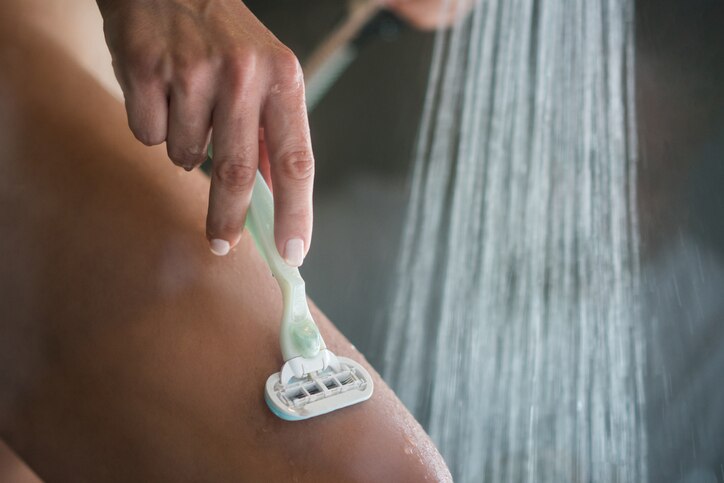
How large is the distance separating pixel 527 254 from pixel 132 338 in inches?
35.4

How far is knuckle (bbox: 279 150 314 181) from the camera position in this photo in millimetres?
508

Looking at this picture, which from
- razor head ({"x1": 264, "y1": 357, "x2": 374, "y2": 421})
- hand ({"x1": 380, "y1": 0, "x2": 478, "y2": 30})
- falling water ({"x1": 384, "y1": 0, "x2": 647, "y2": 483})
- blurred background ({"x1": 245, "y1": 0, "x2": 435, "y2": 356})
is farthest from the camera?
hand ({"x1": 380, "y1": 0, "x2": 478, "y2": 30})

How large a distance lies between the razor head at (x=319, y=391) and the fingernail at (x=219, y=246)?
100 millimetres

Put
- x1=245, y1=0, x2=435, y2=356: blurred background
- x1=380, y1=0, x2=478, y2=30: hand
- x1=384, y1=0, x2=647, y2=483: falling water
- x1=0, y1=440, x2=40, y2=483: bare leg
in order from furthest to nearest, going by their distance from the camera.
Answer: x1=380, y1=0, x2=478, y2=30: hand → x1=245, y1=0, x2=435, y2=356: blurred background → x1=384, y1=0, x2=647, y2=483: falling water → x1=0, y1=440, x2=40, y2=483: bare leg

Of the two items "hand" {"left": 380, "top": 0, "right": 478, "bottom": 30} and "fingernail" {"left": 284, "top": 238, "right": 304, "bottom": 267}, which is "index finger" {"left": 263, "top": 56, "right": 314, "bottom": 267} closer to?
"fingernail" {"left": 284, "top": 238, "right": 304, "bottom": 267}

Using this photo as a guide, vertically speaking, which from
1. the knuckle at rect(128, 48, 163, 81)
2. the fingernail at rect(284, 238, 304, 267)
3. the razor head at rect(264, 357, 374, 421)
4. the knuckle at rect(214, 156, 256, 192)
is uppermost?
the knuckle at rect(128, 48, 163, 81)

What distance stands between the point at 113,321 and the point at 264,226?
121mm

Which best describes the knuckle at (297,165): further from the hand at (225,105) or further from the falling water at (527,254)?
the falling water at (527,254)

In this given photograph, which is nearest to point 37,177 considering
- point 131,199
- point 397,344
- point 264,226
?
point 131,199

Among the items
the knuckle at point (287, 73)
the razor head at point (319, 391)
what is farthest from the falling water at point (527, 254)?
the knuckle at point (287, 73)

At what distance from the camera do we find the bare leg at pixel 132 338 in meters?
0.49

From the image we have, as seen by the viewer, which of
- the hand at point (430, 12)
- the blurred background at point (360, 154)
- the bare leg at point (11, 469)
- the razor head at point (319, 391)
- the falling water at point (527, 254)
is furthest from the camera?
the hand at point (430, 12)

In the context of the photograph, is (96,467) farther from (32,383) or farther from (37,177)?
(37,177)

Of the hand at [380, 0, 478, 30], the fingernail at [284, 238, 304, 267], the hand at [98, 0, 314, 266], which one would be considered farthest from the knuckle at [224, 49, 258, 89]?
the hand at [380, 0, 478, 30]
